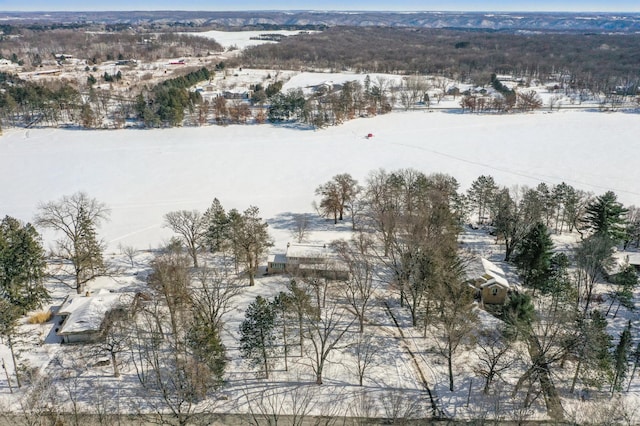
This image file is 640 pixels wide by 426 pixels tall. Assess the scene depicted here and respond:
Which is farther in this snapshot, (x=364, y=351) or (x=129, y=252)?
(x=129, y=252)

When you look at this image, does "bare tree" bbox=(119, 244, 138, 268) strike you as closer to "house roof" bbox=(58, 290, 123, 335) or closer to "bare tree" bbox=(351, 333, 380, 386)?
"house roof" bbox=(58, 290, 123, 335)

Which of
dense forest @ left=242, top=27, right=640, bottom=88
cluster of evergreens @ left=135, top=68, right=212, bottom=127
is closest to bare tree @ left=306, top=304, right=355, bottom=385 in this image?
cluster of evergreens @ left=135, top=68, right=212, bottom=127

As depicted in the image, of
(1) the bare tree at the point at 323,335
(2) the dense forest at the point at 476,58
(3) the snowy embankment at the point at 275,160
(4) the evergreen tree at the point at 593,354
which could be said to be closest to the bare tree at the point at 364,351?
(1) the bare tree at the point at 323,335

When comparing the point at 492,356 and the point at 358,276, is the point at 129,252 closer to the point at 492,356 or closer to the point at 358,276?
the point at 358,276

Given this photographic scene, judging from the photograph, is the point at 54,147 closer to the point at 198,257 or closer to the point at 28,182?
the point at 28,182

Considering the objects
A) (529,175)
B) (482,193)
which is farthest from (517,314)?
(529,175)

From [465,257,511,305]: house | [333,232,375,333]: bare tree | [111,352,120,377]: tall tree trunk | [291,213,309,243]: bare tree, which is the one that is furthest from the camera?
[291,213,309,243]: bare tree
